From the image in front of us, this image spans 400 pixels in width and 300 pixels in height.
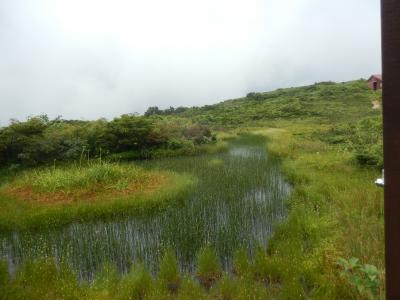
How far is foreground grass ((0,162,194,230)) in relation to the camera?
33.0ft

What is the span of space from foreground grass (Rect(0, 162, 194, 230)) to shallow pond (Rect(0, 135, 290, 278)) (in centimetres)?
59

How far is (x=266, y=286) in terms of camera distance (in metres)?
5.88

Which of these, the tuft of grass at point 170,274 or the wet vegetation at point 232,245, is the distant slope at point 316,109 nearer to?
the wet vegetation at point 232,245

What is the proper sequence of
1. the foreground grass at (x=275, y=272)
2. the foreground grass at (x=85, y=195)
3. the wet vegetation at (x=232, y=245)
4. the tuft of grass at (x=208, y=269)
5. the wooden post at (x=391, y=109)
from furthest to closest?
the foreground grass at (x=85, y=195) → the tuft of grass at (x=208, y=269) → the wet vegetation at (x=232, y=245) → the foreground grass at (x=275, y=272) → the wooden post at (x=391, y=109)

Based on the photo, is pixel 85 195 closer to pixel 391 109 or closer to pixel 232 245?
pixel 232 245

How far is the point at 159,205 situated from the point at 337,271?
6436 mm

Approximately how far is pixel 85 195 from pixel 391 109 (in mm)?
11641

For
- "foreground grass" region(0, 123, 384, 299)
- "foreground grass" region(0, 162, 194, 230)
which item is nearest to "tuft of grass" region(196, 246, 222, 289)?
"foreground grass" region(0, 123, 384, 299)

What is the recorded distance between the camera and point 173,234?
27.6ft

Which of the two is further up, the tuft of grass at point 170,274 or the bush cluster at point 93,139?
the bush cluster at point 93,139

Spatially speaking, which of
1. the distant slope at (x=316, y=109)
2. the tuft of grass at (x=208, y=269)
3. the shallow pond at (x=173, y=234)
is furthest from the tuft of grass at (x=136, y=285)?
the distant slope at (x=316, y=109)

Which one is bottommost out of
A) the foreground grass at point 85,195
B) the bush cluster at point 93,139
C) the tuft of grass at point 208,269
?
the tuft of grass at point 208,269

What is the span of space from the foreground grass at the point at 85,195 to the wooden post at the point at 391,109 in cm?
954

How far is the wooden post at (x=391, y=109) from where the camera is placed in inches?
49.7
